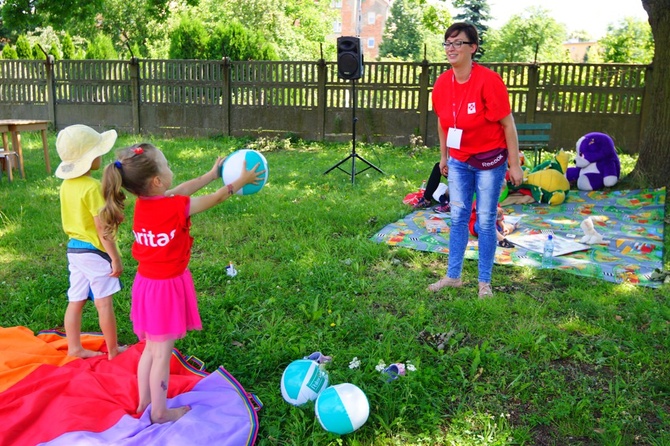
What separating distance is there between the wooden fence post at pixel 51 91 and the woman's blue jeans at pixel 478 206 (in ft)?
40.7

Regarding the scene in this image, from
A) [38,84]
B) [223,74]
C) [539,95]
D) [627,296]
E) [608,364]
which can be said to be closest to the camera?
[608,364]

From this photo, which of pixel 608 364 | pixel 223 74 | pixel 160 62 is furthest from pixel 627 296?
pixel 160 62

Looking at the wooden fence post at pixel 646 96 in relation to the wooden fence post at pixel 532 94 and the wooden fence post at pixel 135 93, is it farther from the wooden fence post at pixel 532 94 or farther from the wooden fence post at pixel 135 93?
the wooden fence post at pixel 135 93

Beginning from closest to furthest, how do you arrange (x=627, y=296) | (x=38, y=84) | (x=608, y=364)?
(x=608, y=364) < (x=627, y=296) < (x=38, y=84)

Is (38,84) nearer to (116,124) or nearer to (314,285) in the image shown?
(116,124)

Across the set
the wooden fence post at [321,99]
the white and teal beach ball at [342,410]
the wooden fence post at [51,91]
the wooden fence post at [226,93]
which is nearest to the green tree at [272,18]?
the wooden fence post at [51,91]

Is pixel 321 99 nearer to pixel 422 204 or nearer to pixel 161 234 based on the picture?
pixel 422 204

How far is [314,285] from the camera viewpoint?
15.6ft

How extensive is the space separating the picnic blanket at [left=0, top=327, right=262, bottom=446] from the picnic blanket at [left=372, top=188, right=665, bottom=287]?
10.1 feet

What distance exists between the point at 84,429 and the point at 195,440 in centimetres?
55

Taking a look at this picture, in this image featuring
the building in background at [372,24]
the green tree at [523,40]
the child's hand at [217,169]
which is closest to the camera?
the child's hand at [217,169]

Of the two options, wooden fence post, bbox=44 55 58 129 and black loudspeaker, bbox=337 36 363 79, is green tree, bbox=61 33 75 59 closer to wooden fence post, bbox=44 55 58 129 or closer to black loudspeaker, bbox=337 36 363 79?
wooden fence post, bbox=44 55 58 129

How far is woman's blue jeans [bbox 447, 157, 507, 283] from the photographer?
4.30 meters

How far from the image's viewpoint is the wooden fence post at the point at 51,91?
13844mm
